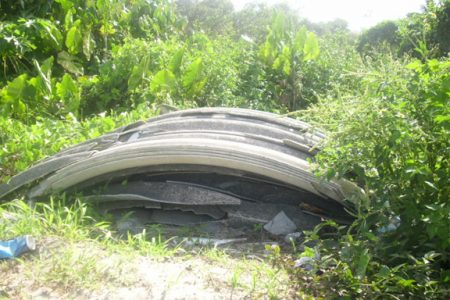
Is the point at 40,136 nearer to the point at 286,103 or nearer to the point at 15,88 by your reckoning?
the point at 15,88

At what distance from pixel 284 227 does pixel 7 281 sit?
1.70m

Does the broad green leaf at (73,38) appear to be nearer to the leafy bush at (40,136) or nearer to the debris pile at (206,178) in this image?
the leafy bush at (40,136)

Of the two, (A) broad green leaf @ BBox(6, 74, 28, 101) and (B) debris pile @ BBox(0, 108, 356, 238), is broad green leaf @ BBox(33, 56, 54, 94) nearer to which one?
(A) broad green leaf @ BBox(6, 74, 28, 101)

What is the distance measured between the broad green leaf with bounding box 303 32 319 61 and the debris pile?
2.72 metres

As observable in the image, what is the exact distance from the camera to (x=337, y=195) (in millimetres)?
3387


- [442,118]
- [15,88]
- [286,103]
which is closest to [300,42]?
[286,103]

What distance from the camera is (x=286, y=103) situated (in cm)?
650

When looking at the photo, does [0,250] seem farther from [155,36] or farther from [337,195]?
[155,36]

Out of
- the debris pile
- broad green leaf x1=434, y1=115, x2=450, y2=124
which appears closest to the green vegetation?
broad green leaf x1=434, y1=115, x2=450, y2=124

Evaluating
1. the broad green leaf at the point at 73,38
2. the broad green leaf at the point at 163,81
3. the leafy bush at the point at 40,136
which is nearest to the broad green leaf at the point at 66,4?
the broad green leaf at the point at 73,38

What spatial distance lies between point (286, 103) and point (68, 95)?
99.3 inches

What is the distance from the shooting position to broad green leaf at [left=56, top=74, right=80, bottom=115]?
5.83 meters

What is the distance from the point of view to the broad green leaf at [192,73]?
6031 mm

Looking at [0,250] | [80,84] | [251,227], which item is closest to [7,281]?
[0,250]
